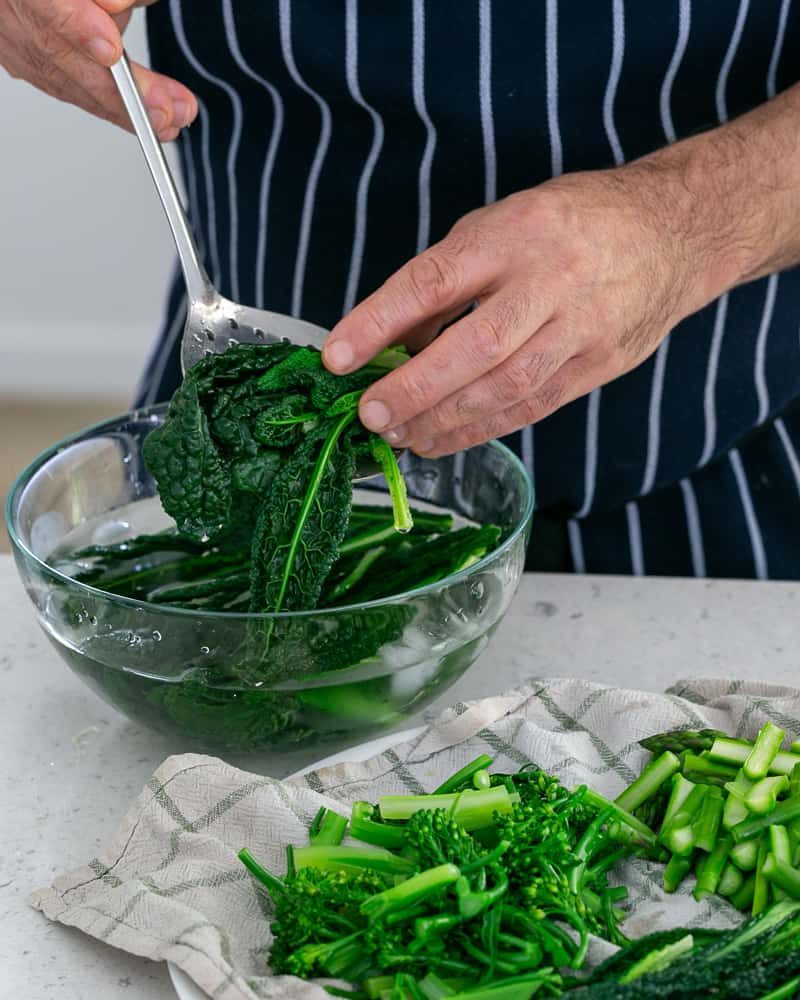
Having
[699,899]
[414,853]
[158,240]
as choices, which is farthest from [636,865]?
[158,240]

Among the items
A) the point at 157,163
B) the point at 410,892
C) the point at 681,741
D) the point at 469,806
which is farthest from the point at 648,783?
the point at 157,163

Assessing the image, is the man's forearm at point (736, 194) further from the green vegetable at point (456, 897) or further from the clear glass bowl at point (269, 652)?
the green vegetable at point (456, 897)

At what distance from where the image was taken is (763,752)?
113cm

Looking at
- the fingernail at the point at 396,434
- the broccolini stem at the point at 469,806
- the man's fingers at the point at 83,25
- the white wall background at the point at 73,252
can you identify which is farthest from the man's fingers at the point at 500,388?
the white wall background at the point at 73,252

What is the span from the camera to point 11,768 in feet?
4.25

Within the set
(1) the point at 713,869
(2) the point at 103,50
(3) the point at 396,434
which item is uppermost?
(2) the point at 103,50

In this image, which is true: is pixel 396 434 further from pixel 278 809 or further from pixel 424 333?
pixel 278 809

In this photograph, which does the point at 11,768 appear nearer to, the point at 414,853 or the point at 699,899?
the point at 414,853

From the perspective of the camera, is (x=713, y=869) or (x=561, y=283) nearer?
(x=713, y=869)

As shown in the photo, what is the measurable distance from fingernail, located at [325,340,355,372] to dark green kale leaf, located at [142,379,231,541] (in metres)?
0.12

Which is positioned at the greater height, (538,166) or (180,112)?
(180,112)

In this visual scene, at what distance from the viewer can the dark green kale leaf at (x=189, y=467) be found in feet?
3.88

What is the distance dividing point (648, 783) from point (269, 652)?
0.34m

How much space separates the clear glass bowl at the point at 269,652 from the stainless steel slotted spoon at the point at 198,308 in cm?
17
